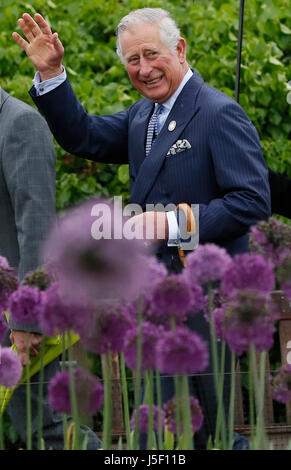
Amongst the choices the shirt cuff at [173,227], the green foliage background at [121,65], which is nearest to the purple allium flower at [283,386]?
the shirt cuff at [173,227]

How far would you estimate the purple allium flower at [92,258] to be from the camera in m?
1.21

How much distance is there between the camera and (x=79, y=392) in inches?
53.2

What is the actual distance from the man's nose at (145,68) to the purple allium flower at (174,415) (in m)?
1.33

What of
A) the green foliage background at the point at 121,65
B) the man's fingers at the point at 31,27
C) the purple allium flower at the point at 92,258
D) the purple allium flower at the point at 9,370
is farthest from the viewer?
the green foliage background at the point at 121,65

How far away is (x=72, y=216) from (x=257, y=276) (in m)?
0.26

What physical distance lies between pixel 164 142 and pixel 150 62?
0.72 feet

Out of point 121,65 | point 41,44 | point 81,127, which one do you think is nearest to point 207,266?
point 41,44

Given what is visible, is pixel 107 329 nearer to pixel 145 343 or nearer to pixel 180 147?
pixel 145 343

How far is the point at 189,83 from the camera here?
265 centimetres

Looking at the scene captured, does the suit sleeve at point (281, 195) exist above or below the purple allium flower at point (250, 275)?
above

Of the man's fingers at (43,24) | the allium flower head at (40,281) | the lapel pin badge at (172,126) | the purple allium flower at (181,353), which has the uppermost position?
the man's fingers at (43,24)

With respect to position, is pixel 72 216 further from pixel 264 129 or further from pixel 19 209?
pixel 264 129

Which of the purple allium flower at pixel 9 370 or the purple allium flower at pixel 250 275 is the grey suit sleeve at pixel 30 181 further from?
the purple allium flower at pixel 250 275

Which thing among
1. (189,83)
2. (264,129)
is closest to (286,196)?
(189,83)
